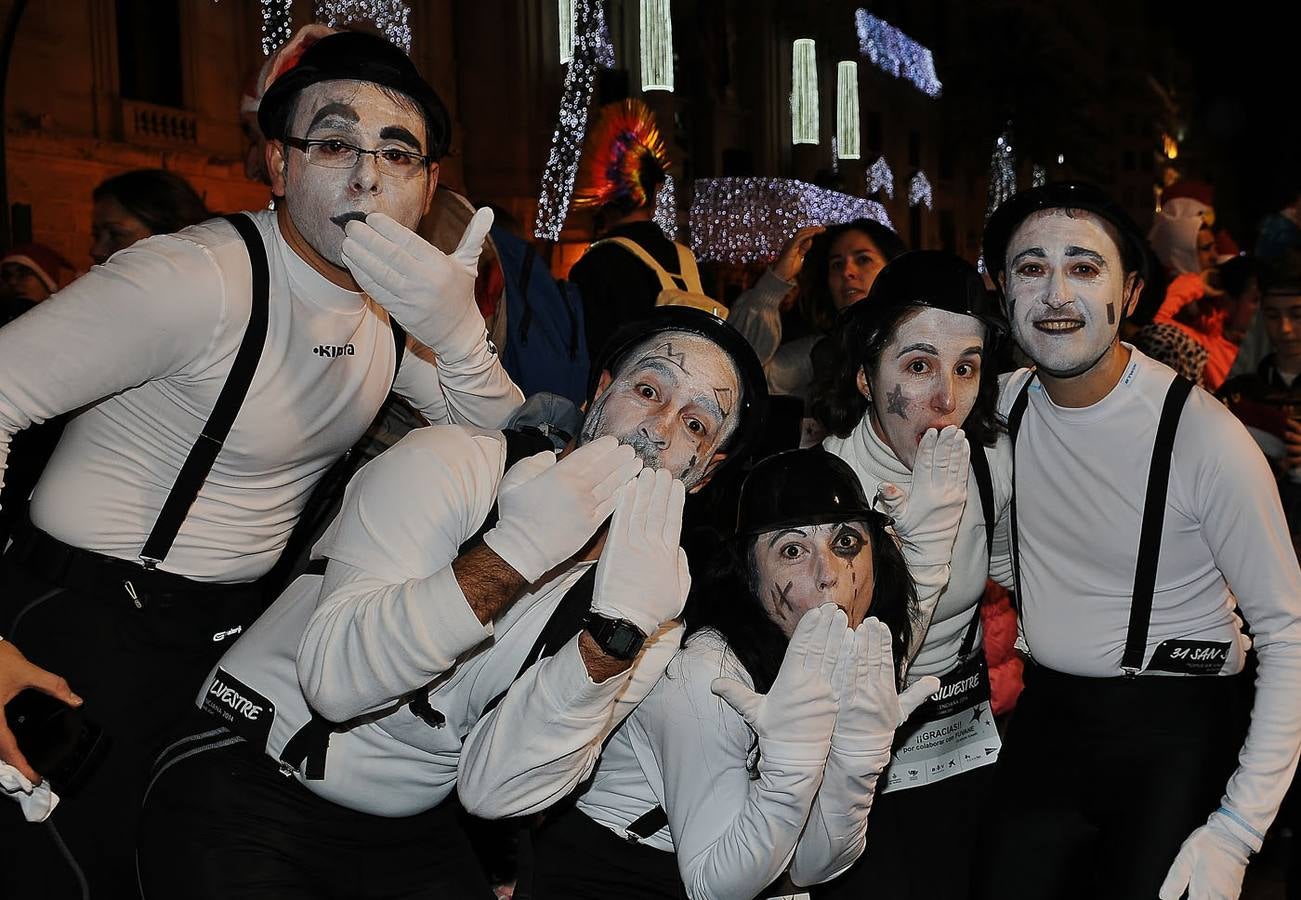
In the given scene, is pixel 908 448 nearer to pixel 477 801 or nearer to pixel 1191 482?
pixel 1191 482

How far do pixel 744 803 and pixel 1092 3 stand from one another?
50.3 meters

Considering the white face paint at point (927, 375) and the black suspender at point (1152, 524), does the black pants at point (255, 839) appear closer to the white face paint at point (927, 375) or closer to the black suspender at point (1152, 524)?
the white face paint at point (927, 375)

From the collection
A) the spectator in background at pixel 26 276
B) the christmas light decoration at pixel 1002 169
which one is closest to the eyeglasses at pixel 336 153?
the spectator in background at pixel 26 276

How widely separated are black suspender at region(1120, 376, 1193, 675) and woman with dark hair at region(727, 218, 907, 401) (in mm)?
1969

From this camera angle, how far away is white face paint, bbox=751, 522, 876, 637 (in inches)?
111

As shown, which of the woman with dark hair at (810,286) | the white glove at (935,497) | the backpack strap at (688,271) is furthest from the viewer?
the backpack strap at (688,271)

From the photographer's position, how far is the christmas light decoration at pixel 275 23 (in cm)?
1579

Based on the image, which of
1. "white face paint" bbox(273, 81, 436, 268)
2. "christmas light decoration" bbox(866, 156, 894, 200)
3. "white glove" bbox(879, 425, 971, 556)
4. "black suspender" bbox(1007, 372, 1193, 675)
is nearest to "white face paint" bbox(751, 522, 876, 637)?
"white glove" bbox(879, 425, 971, 556)

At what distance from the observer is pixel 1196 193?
27.0 feet

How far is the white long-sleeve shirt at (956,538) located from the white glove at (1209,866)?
707 mm

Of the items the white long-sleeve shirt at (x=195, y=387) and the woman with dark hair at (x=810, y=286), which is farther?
the woman with dark hair at (x=810, y=286)

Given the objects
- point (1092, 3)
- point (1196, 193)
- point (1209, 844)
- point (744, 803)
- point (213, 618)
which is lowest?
point (1209, 844)

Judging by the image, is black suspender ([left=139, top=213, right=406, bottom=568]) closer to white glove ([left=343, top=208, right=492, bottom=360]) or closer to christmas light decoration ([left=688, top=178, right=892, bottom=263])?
white glove ([left=343, top=208, right=492, bottom=360])

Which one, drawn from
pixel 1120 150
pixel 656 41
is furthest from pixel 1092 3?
pixel 656 41
